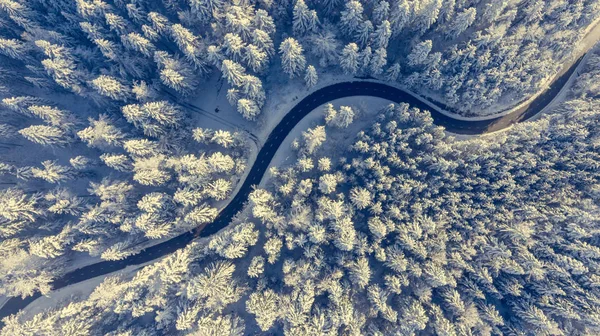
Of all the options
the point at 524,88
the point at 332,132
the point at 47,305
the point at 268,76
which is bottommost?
the point at 47,305

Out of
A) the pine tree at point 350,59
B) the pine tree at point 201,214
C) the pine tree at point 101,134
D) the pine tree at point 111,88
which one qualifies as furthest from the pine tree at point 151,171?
the pine tree at point 350,59

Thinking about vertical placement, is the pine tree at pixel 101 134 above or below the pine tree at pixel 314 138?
below

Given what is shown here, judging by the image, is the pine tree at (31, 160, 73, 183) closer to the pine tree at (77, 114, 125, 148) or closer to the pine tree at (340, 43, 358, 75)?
the pine tree at (77, 114, 125, 148)

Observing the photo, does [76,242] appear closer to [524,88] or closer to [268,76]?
[268,76]

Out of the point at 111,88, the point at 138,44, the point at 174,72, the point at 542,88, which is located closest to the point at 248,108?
the point at 174,72

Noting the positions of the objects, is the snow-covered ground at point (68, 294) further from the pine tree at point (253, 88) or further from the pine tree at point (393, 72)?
the pine tree at point (393, 72)

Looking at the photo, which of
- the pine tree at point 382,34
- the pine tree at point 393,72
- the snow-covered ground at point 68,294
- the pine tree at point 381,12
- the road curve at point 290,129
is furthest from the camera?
the road curve at point 290,129

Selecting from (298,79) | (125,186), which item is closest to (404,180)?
(298,79)

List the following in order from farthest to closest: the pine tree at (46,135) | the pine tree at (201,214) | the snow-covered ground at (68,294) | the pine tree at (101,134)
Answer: the snow-covered ground at (68,294) → the pine tree at (201,214) → the pine tree at (46,135) → the pine tree at (101,134)
